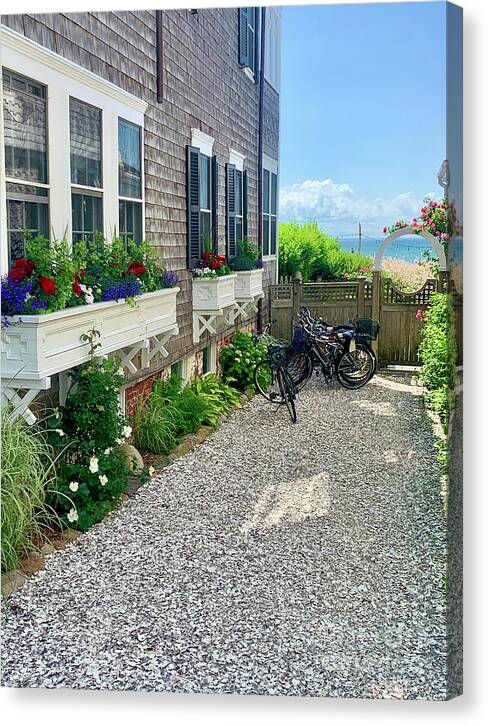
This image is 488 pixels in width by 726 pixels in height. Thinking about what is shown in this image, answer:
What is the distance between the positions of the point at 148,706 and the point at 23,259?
2.03 meters

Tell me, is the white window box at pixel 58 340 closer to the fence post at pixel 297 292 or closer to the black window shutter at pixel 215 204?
the fence post at pixel 297 292

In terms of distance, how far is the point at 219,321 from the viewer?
5824mm

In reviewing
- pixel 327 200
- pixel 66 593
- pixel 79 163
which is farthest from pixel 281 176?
pixel 66 593

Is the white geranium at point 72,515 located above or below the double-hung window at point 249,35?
below

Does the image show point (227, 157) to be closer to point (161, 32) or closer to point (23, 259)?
point (161, 32)

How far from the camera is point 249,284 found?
17.1 feet

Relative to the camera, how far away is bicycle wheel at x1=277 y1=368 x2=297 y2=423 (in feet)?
15.7

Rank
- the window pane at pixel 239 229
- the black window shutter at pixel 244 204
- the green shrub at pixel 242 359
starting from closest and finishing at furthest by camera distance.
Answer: the green shrub at pixel 242 359
the black window shutter at pixel 244 204
the window pane at pixel 239 229

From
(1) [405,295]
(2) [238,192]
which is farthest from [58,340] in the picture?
(2) [238,192]

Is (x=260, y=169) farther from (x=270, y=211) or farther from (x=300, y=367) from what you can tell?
(x=300, y=367)

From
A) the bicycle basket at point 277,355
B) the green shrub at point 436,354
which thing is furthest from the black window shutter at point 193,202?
the green shrub at point 436,354

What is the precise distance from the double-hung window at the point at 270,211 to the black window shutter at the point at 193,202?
932 millimetres

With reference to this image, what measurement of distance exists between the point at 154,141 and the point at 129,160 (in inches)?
18.4

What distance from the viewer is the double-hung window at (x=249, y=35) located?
4465 millimetres
